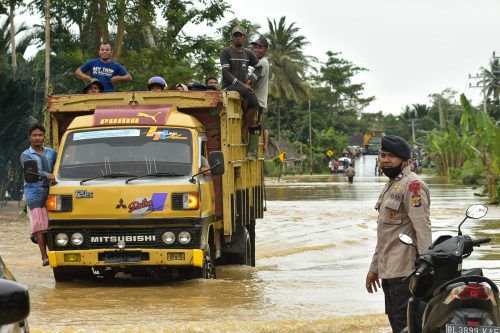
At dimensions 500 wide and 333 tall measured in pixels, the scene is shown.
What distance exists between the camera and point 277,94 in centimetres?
8931

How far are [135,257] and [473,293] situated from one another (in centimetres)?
668

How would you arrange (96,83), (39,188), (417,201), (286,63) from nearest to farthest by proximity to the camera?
(417,201), (39,188), (96,83), (286,63)

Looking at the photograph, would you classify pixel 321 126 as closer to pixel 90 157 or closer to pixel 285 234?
pixel 285 234

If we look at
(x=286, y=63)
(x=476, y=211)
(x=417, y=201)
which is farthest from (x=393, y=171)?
(x=286, y=63)

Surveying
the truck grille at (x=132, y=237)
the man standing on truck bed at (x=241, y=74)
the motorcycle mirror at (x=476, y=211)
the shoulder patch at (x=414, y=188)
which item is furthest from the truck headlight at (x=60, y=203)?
the motorcycle mirror at (x=476, y=211)

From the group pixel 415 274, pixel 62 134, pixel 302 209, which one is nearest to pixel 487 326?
pixel 415 274

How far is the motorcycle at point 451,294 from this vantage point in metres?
5.79

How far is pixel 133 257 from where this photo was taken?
39.5ft

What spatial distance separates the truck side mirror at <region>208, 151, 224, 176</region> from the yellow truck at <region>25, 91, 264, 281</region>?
0.04ft

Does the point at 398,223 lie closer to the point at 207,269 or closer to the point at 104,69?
the point at 207,269

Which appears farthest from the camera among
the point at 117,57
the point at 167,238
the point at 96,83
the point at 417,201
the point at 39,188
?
the point at 117,57

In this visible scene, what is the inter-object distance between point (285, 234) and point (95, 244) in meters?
11.0

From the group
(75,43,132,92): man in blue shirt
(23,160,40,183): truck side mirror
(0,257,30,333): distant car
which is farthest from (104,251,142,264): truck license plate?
(0,257,30,333): distant car

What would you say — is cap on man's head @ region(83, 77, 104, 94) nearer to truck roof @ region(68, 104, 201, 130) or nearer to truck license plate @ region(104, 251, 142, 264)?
truck roof @ region(68, 104, 201, 130)
